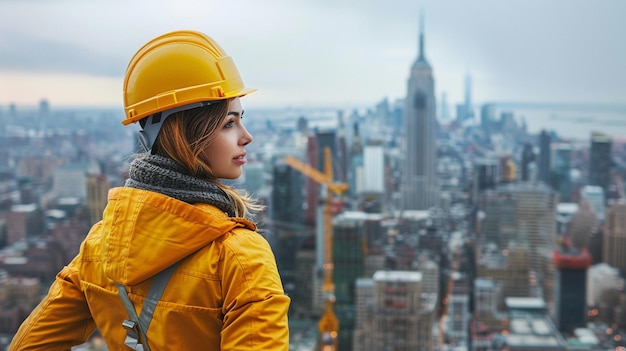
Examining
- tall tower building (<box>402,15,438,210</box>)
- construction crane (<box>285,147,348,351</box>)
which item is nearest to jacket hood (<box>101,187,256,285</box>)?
construction crane (<box>285,147,348,351</box>)

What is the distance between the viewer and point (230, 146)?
1.46 feet

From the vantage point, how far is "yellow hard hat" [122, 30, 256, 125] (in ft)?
1.41

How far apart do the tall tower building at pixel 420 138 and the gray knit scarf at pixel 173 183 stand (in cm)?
1642

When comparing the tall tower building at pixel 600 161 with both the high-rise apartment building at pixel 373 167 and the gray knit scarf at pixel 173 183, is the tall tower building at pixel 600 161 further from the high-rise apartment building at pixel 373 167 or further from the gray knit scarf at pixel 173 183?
the gray knit scarf at pixel 173 183

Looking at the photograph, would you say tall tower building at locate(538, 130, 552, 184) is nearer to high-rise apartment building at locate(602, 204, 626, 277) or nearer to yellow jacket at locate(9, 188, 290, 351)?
high-rise apartment building at locate(602, 204, 626, 277)

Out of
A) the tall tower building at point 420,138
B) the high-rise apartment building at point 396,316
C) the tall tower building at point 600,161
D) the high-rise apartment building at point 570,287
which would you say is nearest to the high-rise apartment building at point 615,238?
the high-rise apartment building at point 570,287

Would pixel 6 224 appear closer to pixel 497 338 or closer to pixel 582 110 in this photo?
pixel 497 338

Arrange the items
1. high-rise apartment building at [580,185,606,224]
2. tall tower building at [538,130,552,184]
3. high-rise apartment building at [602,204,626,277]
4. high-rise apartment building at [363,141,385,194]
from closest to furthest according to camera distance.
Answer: high-rise apartment building at [602,204,626,277], high-rise apartment building at [580,185,606,224], tall tower building at [538,130,552,184], high-rise apartment building at [363,141,385,194]

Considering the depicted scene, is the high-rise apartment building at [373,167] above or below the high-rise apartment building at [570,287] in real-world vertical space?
above

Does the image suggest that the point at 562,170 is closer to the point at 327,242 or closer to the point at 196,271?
the point at 327,242

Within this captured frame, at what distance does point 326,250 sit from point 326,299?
1.12m

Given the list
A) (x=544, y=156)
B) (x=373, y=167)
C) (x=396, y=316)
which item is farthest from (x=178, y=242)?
(x=544, y=156)

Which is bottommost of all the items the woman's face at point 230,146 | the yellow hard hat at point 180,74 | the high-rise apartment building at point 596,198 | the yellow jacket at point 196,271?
the high-rise apartment building at point 596,198

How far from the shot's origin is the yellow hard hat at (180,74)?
43 centimetres
